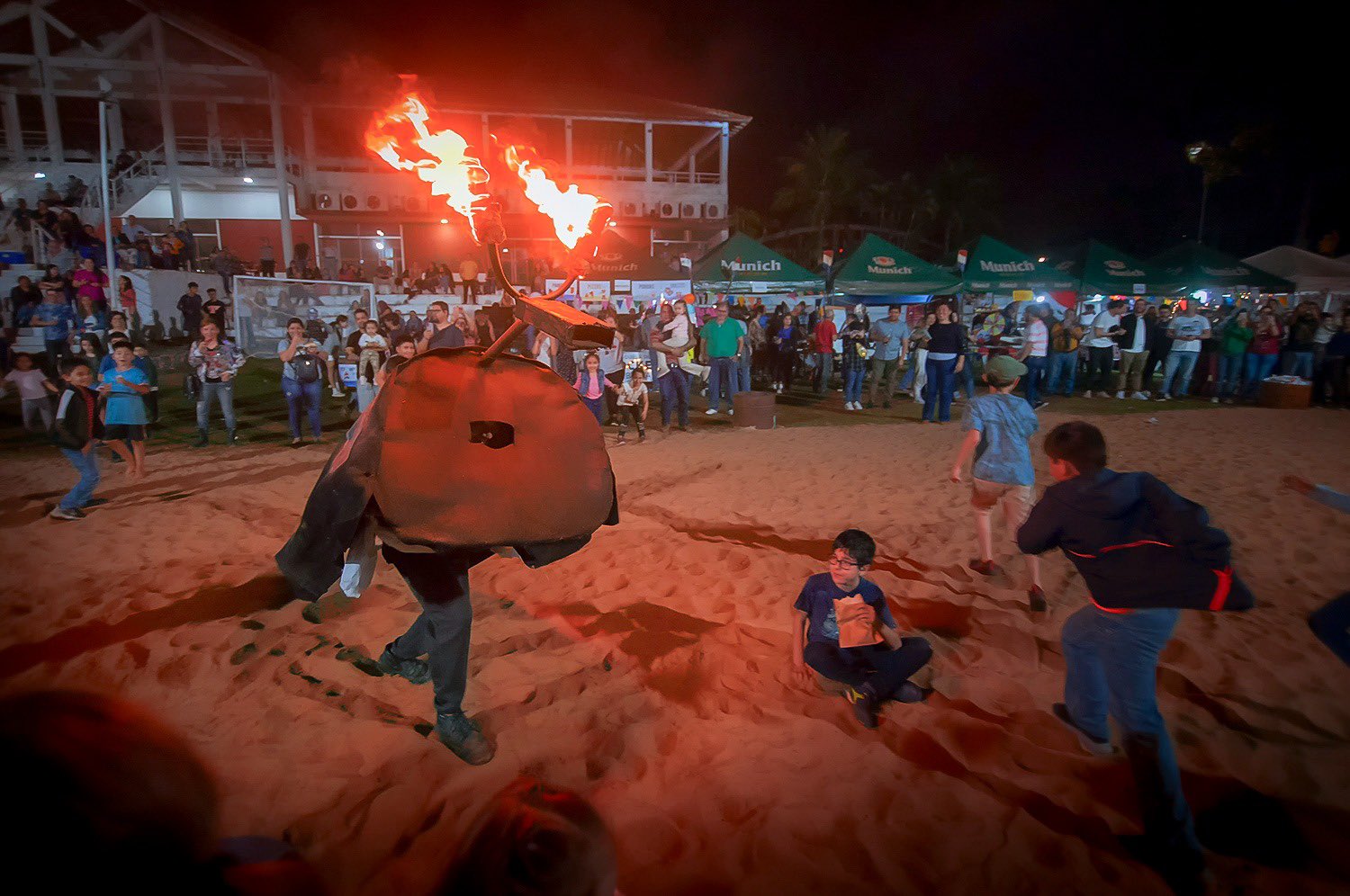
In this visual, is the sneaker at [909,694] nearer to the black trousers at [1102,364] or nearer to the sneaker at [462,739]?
the sneaker at [462,739]

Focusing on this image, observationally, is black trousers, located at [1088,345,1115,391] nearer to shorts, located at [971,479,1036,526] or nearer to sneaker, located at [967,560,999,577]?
→ sneaker, located at [967,560,999,577]

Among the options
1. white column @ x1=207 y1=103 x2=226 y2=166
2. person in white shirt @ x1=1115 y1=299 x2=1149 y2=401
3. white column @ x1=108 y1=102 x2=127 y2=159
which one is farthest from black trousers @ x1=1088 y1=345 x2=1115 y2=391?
white column @ x1=108 y1=102 x2=127 y2=159

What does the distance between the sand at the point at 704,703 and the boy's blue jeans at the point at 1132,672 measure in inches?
11.6

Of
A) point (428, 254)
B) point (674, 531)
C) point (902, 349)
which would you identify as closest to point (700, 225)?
point (428, 254)

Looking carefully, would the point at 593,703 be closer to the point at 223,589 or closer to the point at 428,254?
the point at 223,589

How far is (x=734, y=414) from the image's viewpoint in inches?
493

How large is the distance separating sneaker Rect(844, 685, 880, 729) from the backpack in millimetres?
9344

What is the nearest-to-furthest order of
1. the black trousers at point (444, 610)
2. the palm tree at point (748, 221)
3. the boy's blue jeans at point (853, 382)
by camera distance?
the black trousers at point (444, 610), the boy's blue jeans at point (853, 382), the palm tree at point (748, 221)

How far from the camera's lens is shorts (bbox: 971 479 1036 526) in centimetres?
496

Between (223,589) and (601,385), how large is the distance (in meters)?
5.79

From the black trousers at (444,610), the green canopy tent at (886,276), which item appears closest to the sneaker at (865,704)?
the black trousers at (444,610)

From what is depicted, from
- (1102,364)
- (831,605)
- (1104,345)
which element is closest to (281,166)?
(1104,345)

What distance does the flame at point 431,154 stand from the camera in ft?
10.1

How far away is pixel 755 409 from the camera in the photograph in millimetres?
12164
